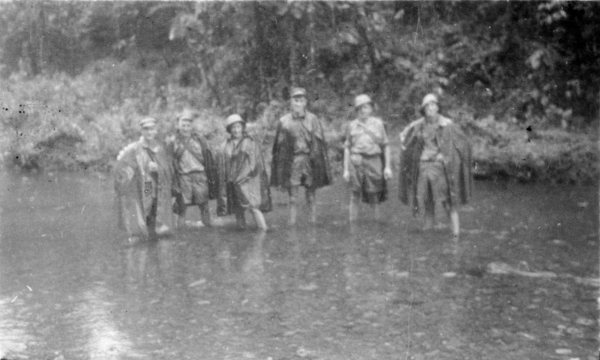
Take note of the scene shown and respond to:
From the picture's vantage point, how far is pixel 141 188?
33.5ft

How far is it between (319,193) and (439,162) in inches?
199

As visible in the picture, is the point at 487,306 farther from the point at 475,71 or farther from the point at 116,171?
the point at 475,71

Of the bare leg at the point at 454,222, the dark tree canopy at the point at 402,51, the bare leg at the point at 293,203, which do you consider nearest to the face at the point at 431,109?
the bare leg at the point at 454,222

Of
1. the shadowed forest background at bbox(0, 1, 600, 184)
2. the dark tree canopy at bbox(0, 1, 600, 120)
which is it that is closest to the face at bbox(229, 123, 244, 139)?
the shadowed forest background at bbox(0, 1, 600, 184)

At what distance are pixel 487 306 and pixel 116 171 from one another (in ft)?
18.0

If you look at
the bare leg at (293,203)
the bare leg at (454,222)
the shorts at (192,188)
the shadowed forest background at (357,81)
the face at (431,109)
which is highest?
the shadowed forest background at (357,81)

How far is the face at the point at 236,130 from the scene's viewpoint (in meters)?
11.0

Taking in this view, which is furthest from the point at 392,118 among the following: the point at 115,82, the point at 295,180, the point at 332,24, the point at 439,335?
the point at 439,335

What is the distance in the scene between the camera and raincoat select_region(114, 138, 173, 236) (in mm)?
10180

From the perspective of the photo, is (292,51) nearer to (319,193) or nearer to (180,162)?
(319,193)

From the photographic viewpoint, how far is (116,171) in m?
10.3

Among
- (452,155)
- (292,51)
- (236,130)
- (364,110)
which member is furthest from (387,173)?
(292,51)

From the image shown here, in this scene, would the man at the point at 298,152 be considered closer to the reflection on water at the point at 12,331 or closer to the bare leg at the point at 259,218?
the bare leg at the point at 259,218

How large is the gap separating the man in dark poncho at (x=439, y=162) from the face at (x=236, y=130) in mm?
2468
